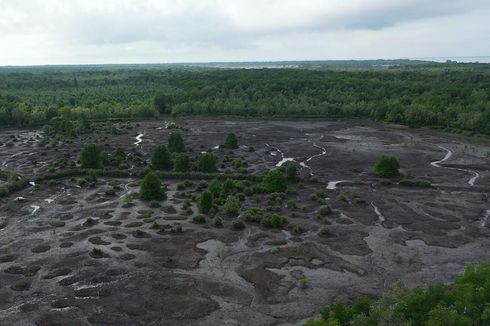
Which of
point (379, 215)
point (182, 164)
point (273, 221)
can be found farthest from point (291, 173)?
point (273, 221)

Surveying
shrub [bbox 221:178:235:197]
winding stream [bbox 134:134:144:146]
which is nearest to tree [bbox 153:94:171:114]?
winding stream [bbox 134:134:144:146]

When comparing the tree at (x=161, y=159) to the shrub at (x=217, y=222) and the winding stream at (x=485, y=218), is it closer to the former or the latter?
the shrub at (x=217, y=222)

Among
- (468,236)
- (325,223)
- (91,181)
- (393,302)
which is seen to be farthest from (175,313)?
(91,181)

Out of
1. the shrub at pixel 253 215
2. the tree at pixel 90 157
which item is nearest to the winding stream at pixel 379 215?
Answer: the shrub at pixel 253 215

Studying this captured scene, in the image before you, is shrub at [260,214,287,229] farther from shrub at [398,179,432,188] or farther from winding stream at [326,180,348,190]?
shrub at [398,179,432,188]

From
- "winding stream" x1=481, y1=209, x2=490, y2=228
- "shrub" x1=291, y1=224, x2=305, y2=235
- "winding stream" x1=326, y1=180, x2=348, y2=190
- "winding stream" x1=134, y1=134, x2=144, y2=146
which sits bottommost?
"winding stream" x1=481, y1=209, x2=490, y2=228

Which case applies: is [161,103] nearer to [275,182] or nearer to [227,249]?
[275,182]

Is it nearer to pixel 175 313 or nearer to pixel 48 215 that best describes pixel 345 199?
pixel 175 313
